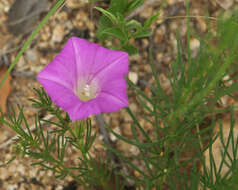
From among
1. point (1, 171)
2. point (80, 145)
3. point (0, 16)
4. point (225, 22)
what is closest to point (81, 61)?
point (80, 145)

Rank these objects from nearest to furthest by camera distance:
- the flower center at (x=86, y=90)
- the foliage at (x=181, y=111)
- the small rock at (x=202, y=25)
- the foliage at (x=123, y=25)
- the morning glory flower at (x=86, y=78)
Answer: the foliage at (x=181, y=111), the morning glory flower at (x=86, y=78), the foliage at (x=123, y=25), the flower center at (x=86, y=90), the small rock at (x=202, y=25)

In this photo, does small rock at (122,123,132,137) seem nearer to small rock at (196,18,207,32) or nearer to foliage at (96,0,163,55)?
foliage at (96,0,163,55)

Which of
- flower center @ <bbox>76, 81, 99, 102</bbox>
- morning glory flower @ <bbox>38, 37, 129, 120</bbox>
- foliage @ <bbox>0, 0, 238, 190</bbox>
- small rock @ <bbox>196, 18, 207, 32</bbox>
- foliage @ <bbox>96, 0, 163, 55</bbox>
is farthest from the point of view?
small rock @ <bbox>196, 18, 207, 32</bbox>

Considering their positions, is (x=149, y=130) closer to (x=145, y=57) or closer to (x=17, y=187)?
(x=145, y=57)

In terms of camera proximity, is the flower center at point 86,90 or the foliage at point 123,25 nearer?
the foliage at point 123,25

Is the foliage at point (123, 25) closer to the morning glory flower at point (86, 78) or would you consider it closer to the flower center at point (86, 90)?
the morning glory flower at point (86, 78)

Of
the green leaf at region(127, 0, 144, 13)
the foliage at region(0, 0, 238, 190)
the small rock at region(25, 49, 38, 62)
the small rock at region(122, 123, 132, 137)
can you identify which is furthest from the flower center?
the small rock at region(25, 49, 38, 62)

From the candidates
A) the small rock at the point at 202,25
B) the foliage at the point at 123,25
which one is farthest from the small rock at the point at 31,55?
the small rock at the point at 202,25

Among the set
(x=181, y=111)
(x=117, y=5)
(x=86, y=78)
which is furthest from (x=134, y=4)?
(x=181, y=111)
